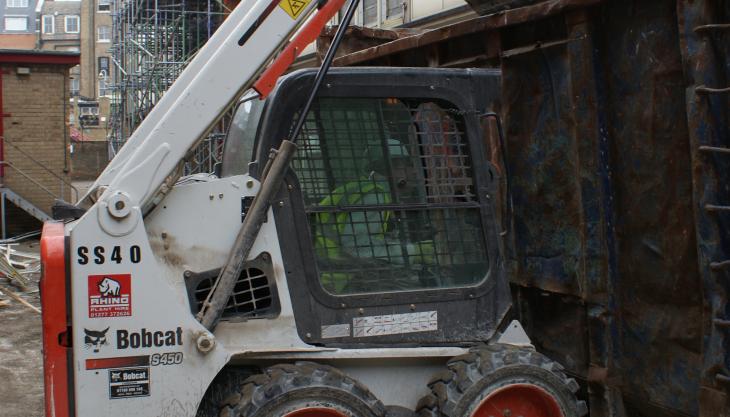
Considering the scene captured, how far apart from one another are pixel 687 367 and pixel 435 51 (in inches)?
111

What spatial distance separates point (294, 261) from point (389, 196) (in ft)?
1.96

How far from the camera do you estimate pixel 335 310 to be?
4004mm

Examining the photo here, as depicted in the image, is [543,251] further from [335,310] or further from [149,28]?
[149,28]

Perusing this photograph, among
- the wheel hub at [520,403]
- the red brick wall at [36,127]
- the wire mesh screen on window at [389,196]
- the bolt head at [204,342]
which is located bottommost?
the wheel hub at [520,403]

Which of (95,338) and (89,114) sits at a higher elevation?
(89,114)

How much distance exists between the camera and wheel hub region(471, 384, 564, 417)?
4051 millimetres

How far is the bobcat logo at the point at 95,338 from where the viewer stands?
357 centimetres

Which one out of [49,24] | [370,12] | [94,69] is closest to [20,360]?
[370,12]

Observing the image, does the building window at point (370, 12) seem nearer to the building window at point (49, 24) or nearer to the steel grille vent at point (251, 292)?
the steel grille vent at point (251, 292)

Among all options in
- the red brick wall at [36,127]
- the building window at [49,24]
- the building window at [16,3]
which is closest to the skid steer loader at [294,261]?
the red brick wall at [36,127]

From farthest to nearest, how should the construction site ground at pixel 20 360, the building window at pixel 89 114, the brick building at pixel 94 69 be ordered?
the brick building at pixel 94 69 → the building window at pixel 89 114 → the construction site ground at pixel 20 360

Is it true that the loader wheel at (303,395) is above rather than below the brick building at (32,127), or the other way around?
below

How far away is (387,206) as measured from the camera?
4.12 meters

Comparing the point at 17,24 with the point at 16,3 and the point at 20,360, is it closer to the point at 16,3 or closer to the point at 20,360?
the point at 16,3
